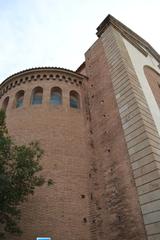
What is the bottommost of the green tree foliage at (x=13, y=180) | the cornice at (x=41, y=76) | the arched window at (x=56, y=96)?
the green tree foliage at (x=13, y=180)

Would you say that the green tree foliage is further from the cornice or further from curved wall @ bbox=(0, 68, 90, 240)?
the cornice

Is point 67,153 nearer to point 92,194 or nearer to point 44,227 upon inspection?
point 92,194

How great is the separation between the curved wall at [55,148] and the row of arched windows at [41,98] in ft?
0.85

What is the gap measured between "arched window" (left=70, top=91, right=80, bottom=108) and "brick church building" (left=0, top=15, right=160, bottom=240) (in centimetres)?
7

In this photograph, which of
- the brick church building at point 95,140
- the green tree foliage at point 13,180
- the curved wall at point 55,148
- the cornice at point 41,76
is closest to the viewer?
the green tree foliage at point 13,180

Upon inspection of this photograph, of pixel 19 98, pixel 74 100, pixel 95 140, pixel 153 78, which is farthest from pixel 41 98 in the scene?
pixel 153 78

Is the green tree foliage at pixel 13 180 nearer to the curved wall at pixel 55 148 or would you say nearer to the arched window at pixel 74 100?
the curved wall at pixel 55 148

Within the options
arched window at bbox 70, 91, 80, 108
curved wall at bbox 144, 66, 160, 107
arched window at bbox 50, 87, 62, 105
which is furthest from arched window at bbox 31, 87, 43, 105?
curved wall at bbox 144, 66, 160, 107

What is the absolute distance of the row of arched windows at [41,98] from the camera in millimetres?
14853

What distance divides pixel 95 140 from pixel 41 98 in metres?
4.52

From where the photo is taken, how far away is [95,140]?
13008 millimetres

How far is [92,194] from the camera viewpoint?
37.1 feet

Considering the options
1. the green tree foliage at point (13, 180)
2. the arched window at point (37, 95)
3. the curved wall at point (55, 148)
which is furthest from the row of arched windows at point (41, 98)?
the green tree foliage at point (13, 180)

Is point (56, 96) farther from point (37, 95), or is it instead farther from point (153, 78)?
point (153, 78)
